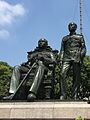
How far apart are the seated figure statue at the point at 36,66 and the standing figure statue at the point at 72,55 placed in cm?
45

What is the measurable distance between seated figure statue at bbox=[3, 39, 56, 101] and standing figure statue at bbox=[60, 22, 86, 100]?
45cm

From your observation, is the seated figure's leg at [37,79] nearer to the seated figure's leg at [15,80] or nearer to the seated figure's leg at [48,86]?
the seated figure's leg at [48,86]

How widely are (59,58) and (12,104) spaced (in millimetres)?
2707

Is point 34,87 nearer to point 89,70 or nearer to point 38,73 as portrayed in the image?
point 38,73

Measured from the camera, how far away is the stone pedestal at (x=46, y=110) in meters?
11.3

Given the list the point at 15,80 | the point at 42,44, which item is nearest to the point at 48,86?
the point at 15,80

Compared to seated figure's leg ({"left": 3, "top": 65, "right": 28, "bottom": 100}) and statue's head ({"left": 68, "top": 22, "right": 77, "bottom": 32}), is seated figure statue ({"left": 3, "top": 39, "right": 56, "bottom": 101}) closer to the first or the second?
seated figure's leg ({"left": 3, "top": 65, "right": 28, "bottom": 100})

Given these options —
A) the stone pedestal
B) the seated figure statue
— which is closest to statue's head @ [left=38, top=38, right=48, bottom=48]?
the seated figure statue

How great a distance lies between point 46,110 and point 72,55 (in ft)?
9.58


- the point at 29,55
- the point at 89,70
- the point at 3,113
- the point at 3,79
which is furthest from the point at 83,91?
the point at 3,113

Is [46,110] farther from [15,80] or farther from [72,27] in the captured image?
[72,27]

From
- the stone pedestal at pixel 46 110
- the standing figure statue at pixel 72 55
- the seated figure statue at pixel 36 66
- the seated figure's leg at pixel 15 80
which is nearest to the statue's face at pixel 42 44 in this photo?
the seated figure statue at pixel 36 66

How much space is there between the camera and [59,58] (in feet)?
45.7

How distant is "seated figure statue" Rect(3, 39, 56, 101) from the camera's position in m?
12.7
